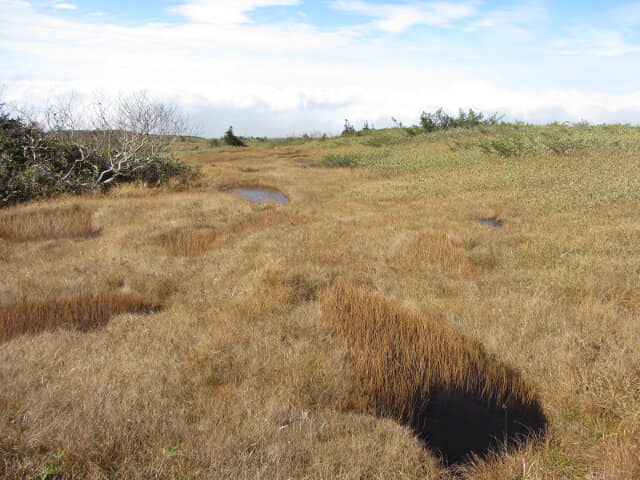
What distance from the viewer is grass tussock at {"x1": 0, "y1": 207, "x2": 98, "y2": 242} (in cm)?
1014

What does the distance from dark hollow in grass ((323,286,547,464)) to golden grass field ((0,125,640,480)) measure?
3 centimetres

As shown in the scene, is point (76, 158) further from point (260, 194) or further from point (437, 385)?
point (437, 385)

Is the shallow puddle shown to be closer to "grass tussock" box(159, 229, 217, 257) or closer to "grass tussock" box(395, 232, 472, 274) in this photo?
"grass tussock" box(159, 229, 217, 257)

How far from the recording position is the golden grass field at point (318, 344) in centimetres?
315

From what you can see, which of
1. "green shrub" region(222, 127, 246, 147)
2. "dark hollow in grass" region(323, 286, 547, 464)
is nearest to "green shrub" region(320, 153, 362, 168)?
"dark hollow in grass" region(323, 286, 547, 464)

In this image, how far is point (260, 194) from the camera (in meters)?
17.6

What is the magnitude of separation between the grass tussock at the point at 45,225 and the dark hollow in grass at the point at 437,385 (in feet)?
28.3

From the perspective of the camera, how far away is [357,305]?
575 centimetres

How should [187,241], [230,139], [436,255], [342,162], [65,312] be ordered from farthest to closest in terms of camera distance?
[230,139] → [342,162] → [187,241] → [436,255] → [65,312]

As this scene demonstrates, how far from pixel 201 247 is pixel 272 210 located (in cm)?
412

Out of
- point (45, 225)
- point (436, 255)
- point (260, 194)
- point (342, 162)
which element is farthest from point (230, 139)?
point (436, 255)

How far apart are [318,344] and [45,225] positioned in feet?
31.1

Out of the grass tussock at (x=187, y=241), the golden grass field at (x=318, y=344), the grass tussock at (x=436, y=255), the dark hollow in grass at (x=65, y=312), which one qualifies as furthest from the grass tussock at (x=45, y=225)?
the grass tussock at (x=436, y=255)

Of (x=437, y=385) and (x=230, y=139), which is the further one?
(x=230, y=139)
